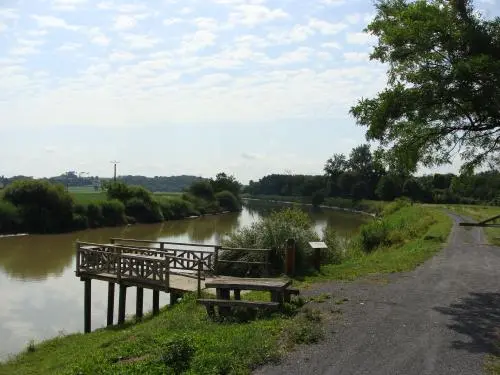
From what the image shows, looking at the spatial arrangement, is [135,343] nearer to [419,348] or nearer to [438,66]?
[419,348]

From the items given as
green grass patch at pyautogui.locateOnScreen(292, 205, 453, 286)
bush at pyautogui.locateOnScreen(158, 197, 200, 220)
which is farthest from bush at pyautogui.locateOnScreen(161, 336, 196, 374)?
bush at pyautogui.locateOnScreen(158, 197, 200, 220)

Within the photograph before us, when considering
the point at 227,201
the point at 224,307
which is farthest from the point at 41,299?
the point at 227,201

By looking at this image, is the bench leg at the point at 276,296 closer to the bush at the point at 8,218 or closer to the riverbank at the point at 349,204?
the bush at the point at 8,218

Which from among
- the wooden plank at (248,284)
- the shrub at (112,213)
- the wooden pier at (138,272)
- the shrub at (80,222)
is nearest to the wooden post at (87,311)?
the wooden pier at (138,272)

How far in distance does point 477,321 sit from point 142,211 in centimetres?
7202

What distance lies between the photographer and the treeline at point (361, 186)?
9038cm

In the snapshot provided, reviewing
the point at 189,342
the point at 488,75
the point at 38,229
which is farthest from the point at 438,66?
the point at 38,229

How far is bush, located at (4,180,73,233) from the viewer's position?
202 ft

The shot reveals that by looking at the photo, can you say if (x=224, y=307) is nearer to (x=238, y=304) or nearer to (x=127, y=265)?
(x=238, y=304)

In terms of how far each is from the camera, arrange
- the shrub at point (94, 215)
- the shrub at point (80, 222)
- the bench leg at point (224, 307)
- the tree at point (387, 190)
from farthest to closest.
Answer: the tree at point (387, 190)
the shrub at point (94, 215)
the shrub at point (80, 222)
the bench leg at point (224, 307)

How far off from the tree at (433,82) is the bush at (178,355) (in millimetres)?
7524

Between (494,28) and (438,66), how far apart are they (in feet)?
4.96

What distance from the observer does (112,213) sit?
2844 inches

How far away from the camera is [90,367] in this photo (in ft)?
29.6
